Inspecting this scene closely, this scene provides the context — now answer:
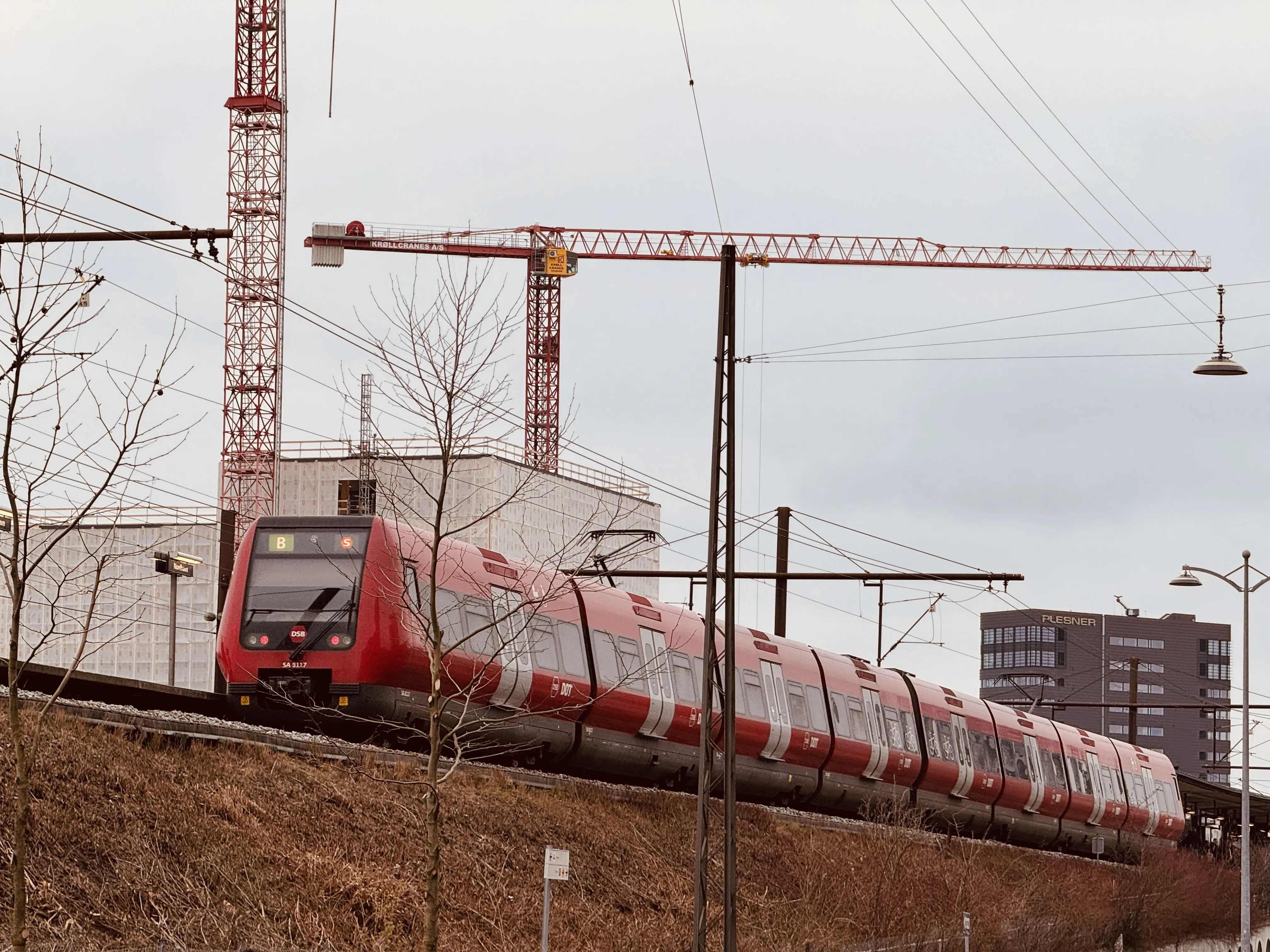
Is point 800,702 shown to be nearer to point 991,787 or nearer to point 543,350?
point 991,787

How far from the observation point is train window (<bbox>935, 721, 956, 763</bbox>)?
4141cm

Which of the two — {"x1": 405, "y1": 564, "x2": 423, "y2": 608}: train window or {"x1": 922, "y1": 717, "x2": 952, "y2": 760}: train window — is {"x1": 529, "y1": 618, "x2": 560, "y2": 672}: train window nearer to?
{"x1": 405, "y1": 564, "x2": 423, "y2": 608}: train window

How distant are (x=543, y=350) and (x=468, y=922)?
303ft

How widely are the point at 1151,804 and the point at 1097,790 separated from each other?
626 cm

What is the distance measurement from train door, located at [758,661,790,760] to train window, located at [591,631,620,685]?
529cm

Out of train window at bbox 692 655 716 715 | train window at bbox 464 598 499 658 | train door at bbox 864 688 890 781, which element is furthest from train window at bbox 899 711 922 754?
train window at bbox 464 598 499 658

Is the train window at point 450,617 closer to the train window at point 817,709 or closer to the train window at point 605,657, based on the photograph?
the train window at point 605,657

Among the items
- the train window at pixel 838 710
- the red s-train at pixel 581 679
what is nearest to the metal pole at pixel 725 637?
the red s-train at pixel 581 679

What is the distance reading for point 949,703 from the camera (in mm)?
42812

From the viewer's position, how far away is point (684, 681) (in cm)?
3078

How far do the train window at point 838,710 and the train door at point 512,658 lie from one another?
1106 centimetres

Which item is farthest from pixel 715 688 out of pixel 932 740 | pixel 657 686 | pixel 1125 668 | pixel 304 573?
pixel 1125 668

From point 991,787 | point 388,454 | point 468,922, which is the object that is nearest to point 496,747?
point 468,922

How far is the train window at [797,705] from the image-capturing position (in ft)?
113
